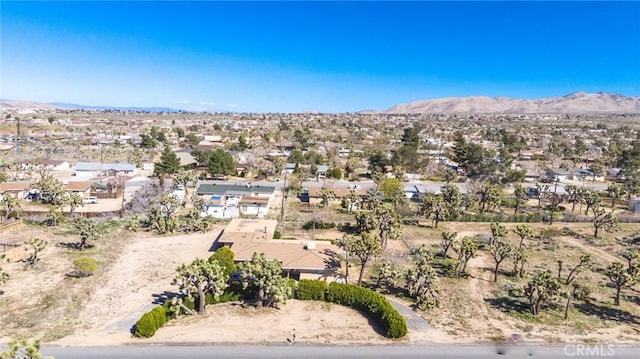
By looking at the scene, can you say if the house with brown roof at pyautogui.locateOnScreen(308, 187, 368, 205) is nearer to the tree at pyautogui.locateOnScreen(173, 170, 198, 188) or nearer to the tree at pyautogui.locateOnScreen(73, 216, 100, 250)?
the tree at pyautogui.locateOnScreen(173, 170, 198, 188)

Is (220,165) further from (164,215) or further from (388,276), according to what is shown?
(388,276)

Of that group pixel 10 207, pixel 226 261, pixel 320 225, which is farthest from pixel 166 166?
pixel 226 261

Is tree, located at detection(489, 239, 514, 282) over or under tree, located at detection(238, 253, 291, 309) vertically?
over

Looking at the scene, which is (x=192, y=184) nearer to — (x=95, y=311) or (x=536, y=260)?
(x=95, y=311)

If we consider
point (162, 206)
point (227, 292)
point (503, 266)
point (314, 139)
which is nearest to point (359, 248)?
point (227, 292)

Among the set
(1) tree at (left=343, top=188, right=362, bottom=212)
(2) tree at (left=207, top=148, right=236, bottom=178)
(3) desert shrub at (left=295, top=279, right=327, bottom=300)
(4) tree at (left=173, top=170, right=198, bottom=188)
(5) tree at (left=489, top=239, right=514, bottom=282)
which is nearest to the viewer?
(3) desert shrub at (left=295, top=279, right=327, bottom=300)

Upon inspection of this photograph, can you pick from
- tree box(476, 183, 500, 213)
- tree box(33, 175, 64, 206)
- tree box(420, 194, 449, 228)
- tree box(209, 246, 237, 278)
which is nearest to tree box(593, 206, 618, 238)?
tree box(476, 183, 500, 213)
